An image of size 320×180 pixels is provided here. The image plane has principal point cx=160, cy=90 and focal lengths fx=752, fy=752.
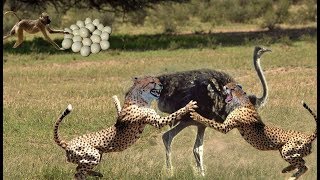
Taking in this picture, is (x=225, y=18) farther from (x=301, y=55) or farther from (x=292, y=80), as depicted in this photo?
(x=292, y=80)

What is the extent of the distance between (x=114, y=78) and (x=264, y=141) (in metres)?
11.8

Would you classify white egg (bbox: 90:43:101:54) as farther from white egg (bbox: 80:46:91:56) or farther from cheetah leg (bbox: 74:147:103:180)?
cheetah leg (bbox: 74:147:103:180)

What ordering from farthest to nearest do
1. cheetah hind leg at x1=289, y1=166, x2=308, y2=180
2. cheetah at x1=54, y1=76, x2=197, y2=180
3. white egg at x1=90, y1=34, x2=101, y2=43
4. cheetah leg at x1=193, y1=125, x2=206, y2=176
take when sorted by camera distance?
cheetah leg at x1=193, y1=125, x2=206, y2=176, cheetah hind leg at x1=289, y1=166, x2=308, y2=180, cheetah at x1=54, y1=76, x2=197, y2=180, white egg at x1=90, y1=34, x2=101, y2=43

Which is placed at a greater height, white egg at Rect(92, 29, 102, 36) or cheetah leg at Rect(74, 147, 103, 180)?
white egg at Rect(92, 29, 102, 36)

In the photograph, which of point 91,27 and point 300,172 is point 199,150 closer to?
point 300,172

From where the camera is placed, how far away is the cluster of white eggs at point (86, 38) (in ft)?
14.7

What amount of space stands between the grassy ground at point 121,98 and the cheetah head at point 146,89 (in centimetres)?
17

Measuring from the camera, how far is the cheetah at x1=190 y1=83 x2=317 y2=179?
18.2 ft

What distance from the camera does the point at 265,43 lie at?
24.7 meters

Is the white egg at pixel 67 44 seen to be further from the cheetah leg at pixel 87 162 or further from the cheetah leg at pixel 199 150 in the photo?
the cheetah leg at pixel 199 150

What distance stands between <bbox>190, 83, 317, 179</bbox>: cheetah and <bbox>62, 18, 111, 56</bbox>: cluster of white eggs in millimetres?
1264

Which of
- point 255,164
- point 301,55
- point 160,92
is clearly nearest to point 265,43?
point 301,55

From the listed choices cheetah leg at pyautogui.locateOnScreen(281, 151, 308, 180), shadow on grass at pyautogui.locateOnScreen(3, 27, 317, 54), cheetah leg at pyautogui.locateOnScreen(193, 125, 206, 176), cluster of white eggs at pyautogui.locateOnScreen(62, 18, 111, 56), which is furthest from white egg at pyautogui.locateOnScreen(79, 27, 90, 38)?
shadow on grass at pyautogui.locateOnScreen(3, 27, 317, 54)

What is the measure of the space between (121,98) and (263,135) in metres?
3.00
